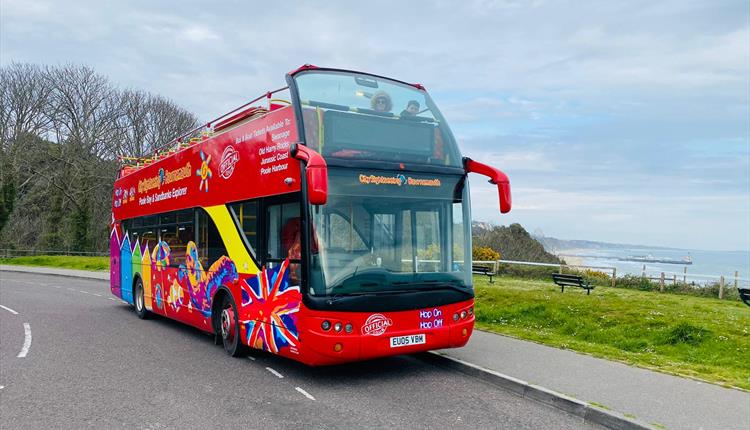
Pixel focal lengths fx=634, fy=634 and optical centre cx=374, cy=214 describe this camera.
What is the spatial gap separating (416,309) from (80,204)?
39.5m

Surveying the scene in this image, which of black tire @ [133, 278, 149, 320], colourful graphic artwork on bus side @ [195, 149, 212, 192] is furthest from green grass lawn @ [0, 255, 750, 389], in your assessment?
black tire @ [133, 278, 149, 320]

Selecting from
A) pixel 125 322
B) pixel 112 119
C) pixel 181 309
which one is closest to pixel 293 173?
pixel 181 309

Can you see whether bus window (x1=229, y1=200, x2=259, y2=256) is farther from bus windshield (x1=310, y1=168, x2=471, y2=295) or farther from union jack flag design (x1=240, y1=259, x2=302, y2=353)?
bus windshield (x1=310, y1=168, x2=471, y2=295)

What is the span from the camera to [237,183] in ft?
30.6

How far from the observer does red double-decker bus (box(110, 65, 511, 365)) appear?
7.31m

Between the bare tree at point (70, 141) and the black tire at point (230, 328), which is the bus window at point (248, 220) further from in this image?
the bare tree at point (70, 141)

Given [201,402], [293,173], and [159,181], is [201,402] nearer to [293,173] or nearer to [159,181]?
[293,173]

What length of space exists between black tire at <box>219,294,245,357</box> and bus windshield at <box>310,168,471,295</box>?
257cm

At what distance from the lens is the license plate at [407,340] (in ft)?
24.7

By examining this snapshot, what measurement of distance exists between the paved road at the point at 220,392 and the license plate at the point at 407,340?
0.51m

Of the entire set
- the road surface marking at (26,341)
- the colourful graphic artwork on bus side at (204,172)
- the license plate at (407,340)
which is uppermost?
the colourful graphic artwork on bus side at (204,172)

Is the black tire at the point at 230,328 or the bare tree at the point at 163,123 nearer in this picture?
the black tire at the point at 230,328

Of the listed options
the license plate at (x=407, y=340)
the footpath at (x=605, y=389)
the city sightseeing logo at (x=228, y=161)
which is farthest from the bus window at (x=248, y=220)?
the footpath at (x=605, y=389)

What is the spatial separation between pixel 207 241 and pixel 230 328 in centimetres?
164
